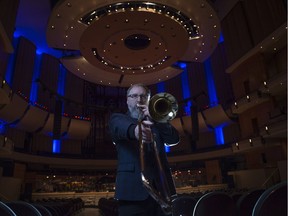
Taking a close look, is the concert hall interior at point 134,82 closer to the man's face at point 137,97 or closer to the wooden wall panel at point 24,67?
the wooden wall panel at point 24,67

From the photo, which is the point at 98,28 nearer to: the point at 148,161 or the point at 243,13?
the point at 148,161

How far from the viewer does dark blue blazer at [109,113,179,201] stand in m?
1.87

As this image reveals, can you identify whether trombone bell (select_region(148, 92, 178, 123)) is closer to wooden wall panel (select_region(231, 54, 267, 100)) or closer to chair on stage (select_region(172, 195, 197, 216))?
chair on stage (select_region(172, 195, 197, 216))

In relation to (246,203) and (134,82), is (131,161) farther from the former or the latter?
(134,82)

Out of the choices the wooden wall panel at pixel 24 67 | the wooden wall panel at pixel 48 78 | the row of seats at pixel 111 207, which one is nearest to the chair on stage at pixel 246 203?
the row of seats at pixel 111 207

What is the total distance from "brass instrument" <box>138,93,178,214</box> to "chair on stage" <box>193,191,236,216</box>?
140 cm

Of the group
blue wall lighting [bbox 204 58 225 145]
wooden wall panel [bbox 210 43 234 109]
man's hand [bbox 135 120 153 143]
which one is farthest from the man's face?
blue wall lighting [bbox 204 58 225 145]

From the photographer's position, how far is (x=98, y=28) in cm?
990

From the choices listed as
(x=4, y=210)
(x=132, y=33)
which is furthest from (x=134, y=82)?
(x=4, y=210)

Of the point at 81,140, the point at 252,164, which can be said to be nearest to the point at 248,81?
the point at 252,164

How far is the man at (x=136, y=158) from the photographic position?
182 centimetres

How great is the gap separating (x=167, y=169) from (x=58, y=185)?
2443 centimetres

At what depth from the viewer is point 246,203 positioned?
3301 mm

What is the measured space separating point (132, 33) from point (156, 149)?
8964 millimetres
